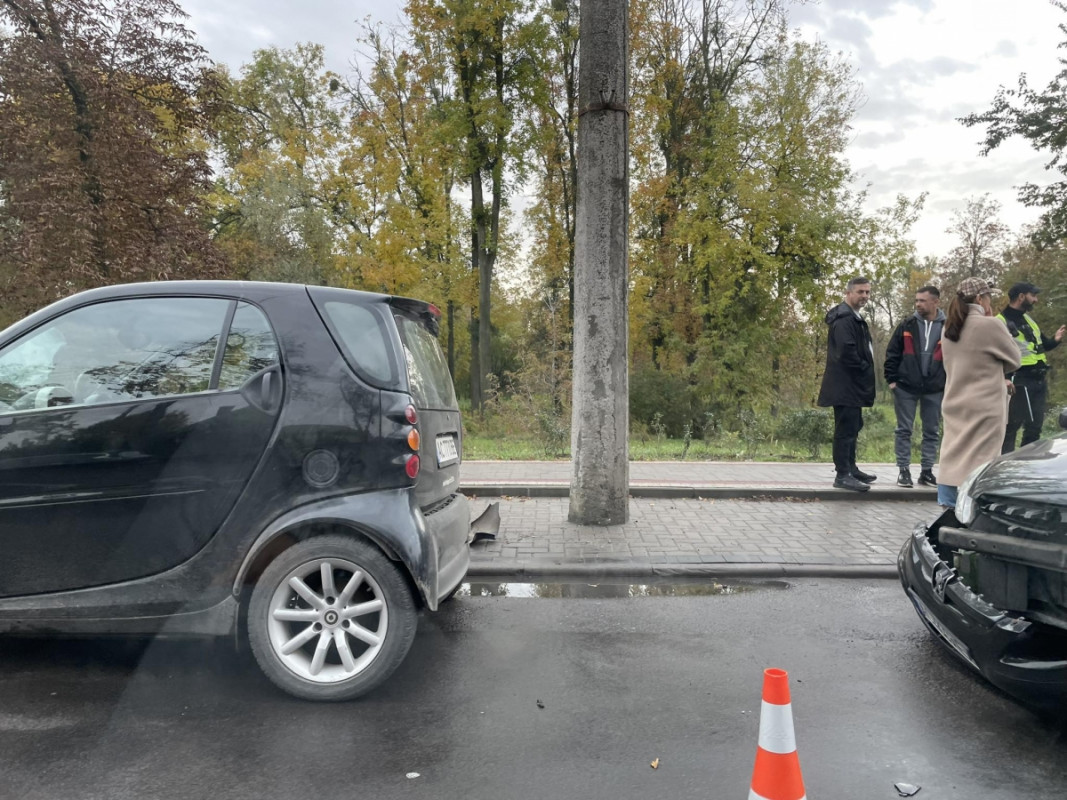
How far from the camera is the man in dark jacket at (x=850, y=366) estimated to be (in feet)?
26.2

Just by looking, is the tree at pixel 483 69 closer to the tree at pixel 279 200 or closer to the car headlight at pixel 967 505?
the tree at pixel 279 200

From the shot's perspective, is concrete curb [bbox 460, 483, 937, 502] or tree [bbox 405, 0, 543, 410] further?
tree [bbox 405, 0, 543, 410]

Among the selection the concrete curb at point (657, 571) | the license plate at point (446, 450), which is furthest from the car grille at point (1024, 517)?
the license plate at point (446, 450)

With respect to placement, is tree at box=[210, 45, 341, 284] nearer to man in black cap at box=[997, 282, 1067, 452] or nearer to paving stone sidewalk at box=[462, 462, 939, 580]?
paving stone sidewalk at box=[462, 462, 939, 580]

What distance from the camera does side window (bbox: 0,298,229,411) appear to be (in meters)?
3.51

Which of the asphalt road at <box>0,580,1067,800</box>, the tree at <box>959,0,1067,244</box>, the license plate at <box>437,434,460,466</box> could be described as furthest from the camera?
the tree at <box>959,0,1067,244</box>

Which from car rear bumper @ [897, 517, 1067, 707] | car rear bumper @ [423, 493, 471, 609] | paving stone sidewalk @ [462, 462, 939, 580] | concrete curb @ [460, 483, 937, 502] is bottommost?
paving stone sidewalk @ [462, 462, 939, 580]

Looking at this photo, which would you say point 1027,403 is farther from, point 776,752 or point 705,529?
point 776,752

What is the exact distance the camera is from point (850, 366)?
8.00 m

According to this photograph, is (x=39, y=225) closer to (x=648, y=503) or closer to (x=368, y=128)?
Answer: (x=648, y=503)

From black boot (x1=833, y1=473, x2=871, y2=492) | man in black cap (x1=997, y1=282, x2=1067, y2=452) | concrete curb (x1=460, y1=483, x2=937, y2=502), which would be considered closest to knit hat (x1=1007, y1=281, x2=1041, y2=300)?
man in black cap (x1=997, y1=282, x2=1067, y2=452)

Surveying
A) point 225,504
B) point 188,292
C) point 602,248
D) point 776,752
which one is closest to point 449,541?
point 225,504

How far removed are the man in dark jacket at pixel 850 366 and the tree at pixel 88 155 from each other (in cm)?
958

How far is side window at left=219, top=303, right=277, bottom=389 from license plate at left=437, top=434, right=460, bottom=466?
3.10 ft
